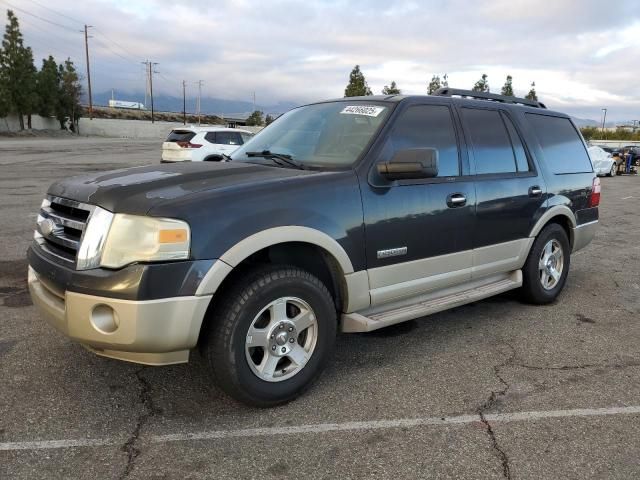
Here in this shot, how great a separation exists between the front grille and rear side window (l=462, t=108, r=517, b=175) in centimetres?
289

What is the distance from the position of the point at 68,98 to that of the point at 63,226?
7174 centimetres

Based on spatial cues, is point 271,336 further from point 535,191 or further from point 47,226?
point 535,191

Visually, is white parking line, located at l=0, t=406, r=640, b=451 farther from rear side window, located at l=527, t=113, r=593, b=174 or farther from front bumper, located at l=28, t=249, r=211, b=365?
rear side window, located at l=527, t=113, r=593, b=174

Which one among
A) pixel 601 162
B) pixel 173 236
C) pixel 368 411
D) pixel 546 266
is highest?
pixel 173 236

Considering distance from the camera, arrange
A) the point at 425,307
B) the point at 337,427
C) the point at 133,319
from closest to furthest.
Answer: the point at 133,319
the point at 337,427
the point at 425,307

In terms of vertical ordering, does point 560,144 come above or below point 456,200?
above

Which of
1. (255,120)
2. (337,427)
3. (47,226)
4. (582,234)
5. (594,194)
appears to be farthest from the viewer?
(255,120)

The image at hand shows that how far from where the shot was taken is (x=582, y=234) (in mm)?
5617

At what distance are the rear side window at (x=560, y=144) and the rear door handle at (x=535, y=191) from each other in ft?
1.21

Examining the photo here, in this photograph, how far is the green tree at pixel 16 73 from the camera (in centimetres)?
5484

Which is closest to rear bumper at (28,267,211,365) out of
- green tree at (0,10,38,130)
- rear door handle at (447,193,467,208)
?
rear door handle at (447,193,467,208)

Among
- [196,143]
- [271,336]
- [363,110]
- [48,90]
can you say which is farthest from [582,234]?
[48,90]

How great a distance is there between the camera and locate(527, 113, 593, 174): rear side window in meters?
5.17

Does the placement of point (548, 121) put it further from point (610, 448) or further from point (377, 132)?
point (610, 448)
